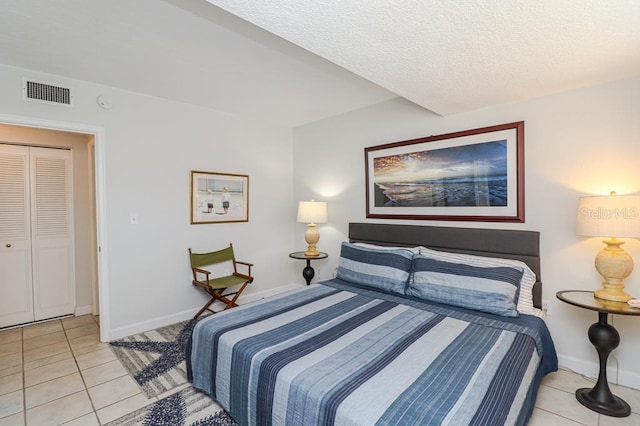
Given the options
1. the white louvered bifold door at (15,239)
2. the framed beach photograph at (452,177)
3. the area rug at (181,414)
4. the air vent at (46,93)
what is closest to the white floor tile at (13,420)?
the area rug at (181,414)

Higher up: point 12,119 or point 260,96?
point 260,96

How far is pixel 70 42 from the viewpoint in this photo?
7.22ft

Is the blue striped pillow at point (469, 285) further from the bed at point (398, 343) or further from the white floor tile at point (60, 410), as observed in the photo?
the white floor tile at point (60, 410)

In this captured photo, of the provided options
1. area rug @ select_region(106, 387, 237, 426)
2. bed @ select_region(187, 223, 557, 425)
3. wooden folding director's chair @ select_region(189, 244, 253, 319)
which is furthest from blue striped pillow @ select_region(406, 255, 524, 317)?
wooden folding director's chair @ select_region(189, 244, 253, 319)

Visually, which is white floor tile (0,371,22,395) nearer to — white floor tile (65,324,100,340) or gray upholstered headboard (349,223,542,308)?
white floor tile (65,324,100,340)

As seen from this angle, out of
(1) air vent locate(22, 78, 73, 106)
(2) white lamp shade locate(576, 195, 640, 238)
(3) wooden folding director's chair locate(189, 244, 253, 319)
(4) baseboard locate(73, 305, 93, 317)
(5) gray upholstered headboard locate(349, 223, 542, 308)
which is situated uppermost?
(1) air vent locate(22, 78, 73, 106)

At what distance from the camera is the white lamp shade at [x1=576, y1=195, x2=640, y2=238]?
192 cm

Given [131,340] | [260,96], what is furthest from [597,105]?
[131,340]

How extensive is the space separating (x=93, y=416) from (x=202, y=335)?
2.71 ft

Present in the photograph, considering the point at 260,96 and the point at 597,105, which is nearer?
the point at 597,105

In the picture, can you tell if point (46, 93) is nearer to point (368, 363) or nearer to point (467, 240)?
point (368, 363)

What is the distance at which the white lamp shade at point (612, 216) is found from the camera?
75.8 inches

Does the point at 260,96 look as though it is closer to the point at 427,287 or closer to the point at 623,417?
the point at 427,287

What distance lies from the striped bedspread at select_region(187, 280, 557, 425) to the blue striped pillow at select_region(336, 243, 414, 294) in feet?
0.97
